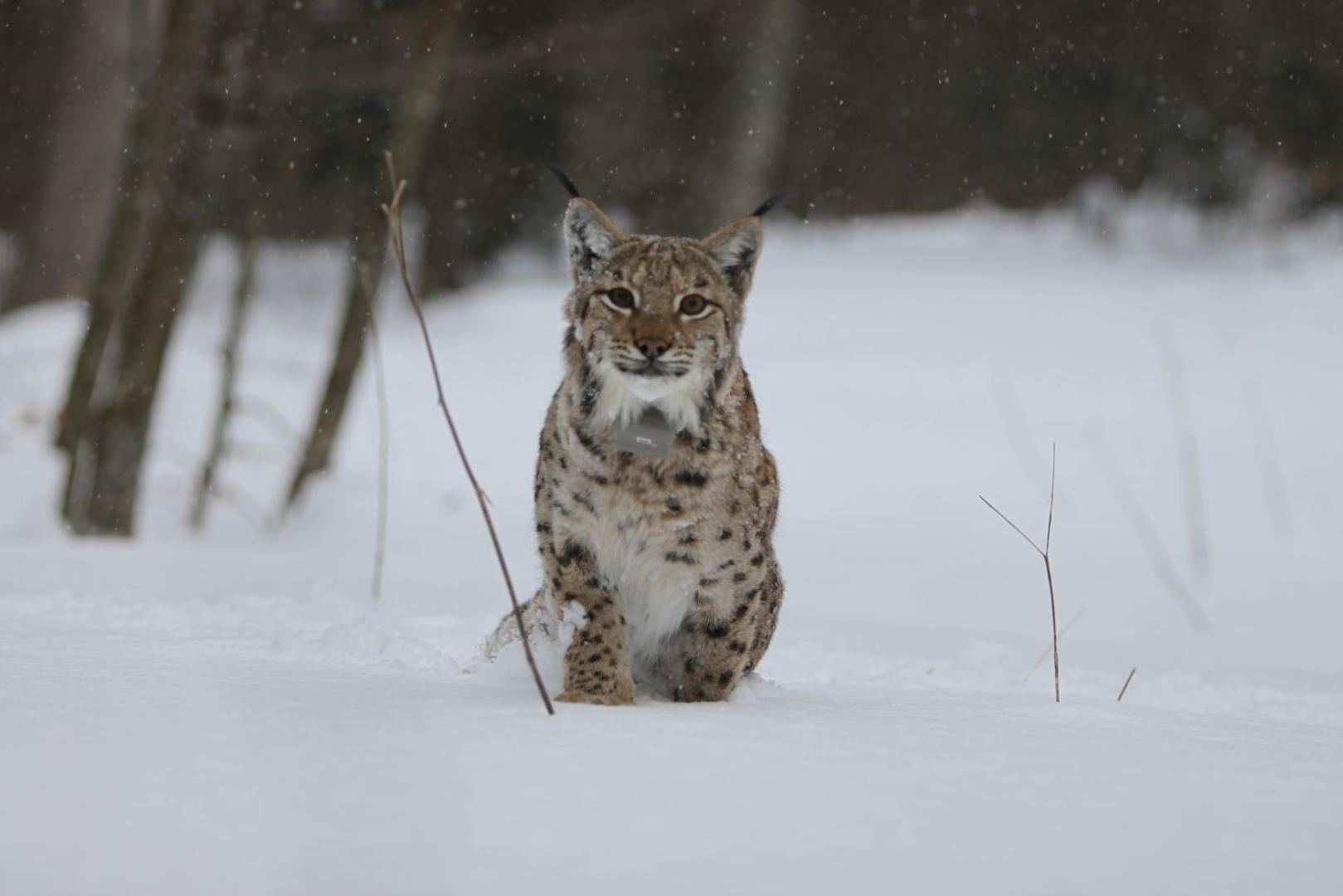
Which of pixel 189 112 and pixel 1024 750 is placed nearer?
pixel 1024 750

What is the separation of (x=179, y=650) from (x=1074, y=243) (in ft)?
52.2

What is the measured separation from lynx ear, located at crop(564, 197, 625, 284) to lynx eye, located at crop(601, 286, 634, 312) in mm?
135

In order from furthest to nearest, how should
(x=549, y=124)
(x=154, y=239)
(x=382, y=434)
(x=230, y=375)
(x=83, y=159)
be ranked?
(x=549, y=124)
(x=83, y=159)
(x=230, y=375)
(x=154, y=239)
(x=382, y=434)

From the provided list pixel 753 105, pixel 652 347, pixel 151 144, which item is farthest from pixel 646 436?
pixel 753 105

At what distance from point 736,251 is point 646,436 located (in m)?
0.67

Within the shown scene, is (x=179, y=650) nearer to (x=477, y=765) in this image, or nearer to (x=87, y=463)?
(x=477, y=765)

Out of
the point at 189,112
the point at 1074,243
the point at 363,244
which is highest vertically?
the point at 1074,243

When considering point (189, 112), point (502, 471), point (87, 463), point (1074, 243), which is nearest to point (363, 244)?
point (189, 112)

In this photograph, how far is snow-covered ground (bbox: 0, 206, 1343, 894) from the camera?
76.3 inches

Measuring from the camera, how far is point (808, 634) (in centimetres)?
562

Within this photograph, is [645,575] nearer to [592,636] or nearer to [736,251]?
[592,636]

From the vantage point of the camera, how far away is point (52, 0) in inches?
618

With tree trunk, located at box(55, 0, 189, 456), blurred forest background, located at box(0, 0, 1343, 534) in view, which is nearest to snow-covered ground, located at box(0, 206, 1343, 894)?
blurred forest background, located at box(0, 0, 1343, 534)

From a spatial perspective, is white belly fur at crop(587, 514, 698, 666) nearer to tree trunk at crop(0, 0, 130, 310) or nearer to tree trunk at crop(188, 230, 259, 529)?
tree trunk at crop(188, 230, 259, 529)
